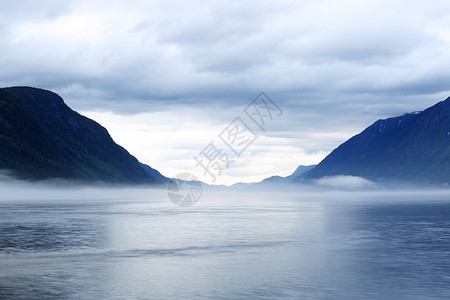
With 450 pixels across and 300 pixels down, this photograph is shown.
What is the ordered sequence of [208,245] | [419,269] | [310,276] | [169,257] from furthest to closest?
1. [208,245]
2. [169,257]
3. [419,269]
4. [310,276]

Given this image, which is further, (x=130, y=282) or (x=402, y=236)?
(x=402, y=236)

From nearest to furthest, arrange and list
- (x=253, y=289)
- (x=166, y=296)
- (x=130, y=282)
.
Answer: (x=166, y=296)
(x=253, y=289)
(x=130, y=282)

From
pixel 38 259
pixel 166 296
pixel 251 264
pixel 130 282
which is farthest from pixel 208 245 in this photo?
pixel 166 296

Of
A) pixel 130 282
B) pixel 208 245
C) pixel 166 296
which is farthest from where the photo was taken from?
pixel 208 245

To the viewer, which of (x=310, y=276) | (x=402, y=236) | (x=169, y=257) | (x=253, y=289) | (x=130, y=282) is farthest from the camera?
(x=402, y=236)

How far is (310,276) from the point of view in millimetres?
41000

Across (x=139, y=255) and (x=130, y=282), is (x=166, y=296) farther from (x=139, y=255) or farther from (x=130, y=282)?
(x=139, y=255)

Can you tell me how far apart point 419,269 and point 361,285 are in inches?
357

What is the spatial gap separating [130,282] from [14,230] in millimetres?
45740

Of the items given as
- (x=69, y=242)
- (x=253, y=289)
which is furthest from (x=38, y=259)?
(x=253, y=289)

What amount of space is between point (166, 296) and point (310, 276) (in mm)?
12461

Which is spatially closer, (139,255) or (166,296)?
(166,296)

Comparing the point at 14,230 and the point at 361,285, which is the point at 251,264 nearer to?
the point at 361,285

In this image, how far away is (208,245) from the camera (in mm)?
61969
